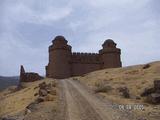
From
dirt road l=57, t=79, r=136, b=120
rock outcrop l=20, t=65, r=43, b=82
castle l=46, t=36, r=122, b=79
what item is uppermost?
castle l=46, t=36, r=122, b=79

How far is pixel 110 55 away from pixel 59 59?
35.1 ft

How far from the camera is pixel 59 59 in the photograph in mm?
65438

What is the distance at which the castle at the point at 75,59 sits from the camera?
Answer: 65.1 meters

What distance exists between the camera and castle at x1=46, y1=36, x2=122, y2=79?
65125 mm

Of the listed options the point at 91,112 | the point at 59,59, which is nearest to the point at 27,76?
the point at 59,59

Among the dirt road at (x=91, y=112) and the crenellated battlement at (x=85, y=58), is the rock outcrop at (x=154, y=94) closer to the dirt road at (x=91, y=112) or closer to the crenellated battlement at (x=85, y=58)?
the dirt road at (x=91, y=112)

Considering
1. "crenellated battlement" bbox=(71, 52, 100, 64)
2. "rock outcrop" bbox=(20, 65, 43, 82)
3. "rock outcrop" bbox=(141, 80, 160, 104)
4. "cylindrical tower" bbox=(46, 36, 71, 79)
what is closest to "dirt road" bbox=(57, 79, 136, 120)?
"rock outcrop" bbox=(141, 80, 160, 104)

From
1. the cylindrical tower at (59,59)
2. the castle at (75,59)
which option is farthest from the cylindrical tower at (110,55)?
the cylindrical tower at (59,59)

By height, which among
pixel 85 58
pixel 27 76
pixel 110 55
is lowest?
pixel 27 76

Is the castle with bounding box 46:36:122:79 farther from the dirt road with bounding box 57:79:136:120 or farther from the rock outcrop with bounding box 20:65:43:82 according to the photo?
the dirt road with bounding box 57:79:136:120

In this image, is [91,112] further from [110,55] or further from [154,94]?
[110,55]

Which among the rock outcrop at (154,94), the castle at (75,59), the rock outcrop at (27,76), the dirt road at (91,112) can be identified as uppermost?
the castle at (75,59)

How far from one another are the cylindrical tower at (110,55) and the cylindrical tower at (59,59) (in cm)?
728

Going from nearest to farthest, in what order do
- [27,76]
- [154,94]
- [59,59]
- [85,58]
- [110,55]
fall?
1. [154,94]
2. [27,76]
3. [59,59]
4. [110,55]
5. [85,58]
